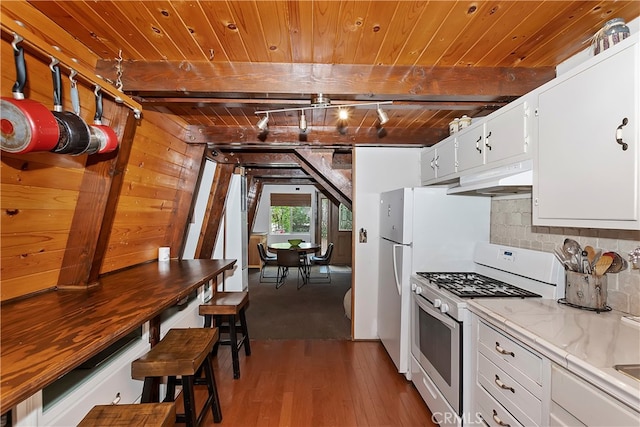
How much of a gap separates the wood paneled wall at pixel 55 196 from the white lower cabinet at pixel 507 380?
2.30 m

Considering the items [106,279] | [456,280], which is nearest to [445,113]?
[456,280]

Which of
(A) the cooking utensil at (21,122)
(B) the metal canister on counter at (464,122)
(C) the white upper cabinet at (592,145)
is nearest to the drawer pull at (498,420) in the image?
(C) the white upper cabinet at (592,145)

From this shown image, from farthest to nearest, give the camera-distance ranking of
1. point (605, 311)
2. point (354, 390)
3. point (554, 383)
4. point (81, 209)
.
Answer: point (354, 390)
point (81, 209)
point (605, 311)
point (554, 383)

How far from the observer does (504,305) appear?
169 centimetres

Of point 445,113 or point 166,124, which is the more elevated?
point 445,113

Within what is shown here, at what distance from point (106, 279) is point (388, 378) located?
2442 millimetres

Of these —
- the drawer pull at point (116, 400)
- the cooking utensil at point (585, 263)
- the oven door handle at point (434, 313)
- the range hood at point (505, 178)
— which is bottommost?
the drawer pull at point (116, 400)

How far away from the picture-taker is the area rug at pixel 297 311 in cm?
374

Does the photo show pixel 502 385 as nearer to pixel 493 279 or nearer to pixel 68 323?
pixel 493 279

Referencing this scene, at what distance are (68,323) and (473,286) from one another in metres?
2.33

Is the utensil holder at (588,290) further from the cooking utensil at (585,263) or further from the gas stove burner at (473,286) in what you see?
the gas stove burner at (473,286)

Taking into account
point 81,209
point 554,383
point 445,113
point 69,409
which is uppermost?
point 445,113

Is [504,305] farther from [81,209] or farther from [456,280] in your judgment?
[81,209]

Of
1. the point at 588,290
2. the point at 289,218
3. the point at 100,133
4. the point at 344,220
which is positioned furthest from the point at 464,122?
the point at 289,218
